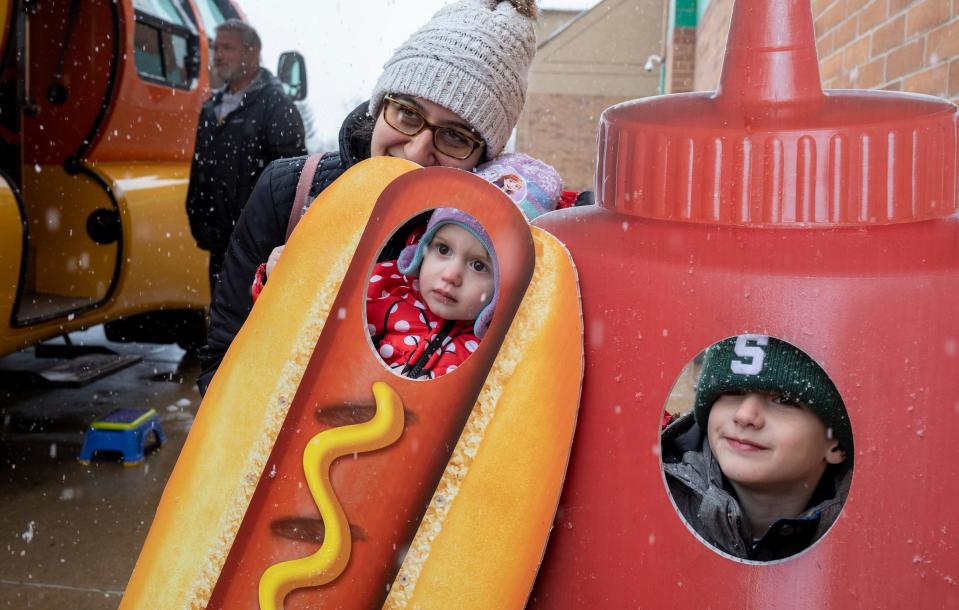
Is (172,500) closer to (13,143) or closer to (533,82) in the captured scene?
(13,143)

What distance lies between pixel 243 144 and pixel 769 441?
275cm

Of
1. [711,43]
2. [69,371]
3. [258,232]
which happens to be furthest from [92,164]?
[711,43]

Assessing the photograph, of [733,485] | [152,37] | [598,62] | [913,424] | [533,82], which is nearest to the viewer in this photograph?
[913,424]

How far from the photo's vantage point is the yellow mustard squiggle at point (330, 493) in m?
0.99

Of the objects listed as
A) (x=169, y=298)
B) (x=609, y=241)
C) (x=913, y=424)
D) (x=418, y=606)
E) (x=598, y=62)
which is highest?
(x=598, y=62)

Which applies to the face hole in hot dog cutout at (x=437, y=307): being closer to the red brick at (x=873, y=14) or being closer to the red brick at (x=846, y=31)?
the red brick at (x=873, y=14)

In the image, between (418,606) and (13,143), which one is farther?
(13,143)

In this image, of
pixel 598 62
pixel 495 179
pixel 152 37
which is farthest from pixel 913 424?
pixel 598 62

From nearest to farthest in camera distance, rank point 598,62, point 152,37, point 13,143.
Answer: point 13,143, point 152,37, point 598,62

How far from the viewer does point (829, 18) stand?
3291 mm

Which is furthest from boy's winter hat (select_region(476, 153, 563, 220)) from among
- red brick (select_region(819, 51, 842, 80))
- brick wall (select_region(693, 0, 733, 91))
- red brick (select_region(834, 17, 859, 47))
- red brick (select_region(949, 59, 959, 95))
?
brick wall (select_region(693, 0, 733, 91))

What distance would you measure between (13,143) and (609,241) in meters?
3.57

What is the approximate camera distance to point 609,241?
1.04 meters

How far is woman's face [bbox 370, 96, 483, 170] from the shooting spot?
5.16 feet
